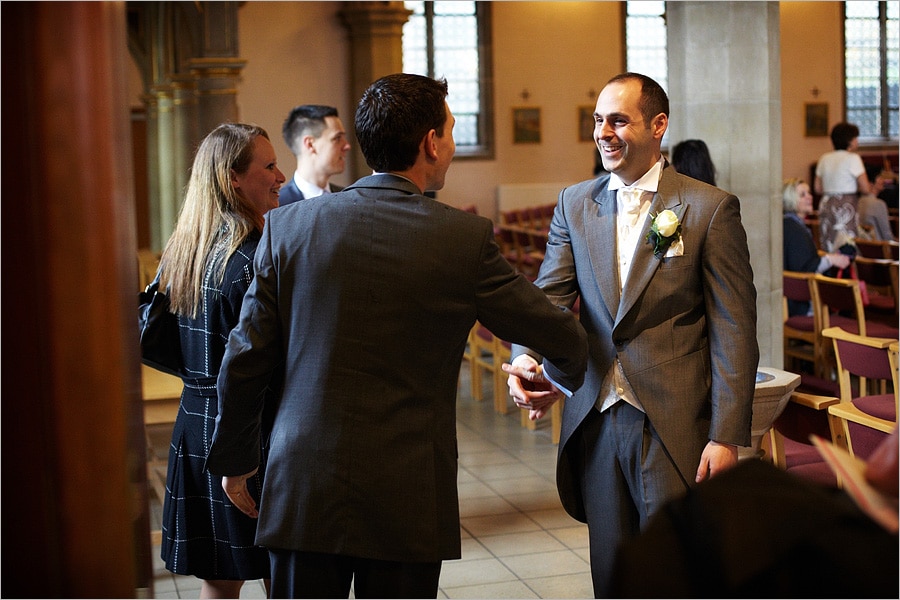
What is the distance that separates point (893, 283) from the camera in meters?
6.78

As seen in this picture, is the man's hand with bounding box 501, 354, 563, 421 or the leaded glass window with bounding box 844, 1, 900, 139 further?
the leaded glass window with bounding box 844, 1, 900, 139

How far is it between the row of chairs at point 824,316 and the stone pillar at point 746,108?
1040mm

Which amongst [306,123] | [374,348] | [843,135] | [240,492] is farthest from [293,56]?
[374,348]

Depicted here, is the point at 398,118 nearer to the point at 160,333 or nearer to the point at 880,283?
the point at 160,333

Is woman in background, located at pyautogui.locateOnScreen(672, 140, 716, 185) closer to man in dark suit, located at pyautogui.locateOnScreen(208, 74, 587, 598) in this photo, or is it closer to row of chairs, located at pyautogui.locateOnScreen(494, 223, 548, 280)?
man in dark suit, located at pyautogui.locateOnScreen(208, 74, 587, 598)

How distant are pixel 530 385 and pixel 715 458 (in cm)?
49

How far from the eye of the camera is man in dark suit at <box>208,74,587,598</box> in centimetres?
205

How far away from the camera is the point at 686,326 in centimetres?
258

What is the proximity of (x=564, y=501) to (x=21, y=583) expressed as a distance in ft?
5.87

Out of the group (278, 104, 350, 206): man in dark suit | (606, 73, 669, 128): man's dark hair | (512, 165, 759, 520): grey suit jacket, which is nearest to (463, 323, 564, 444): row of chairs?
(278, 104, 350, 206): man in dark suit

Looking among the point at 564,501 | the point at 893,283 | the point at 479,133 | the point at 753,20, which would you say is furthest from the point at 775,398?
the point at 479,133

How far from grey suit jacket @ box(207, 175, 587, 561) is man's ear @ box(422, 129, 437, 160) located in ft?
0.26

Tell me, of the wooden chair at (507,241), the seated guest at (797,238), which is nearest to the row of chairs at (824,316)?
the seated guest at (797,238)

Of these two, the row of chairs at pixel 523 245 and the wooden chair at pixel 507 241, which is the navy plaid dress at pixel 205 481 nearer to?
the row of chairs at pixel 523 245
